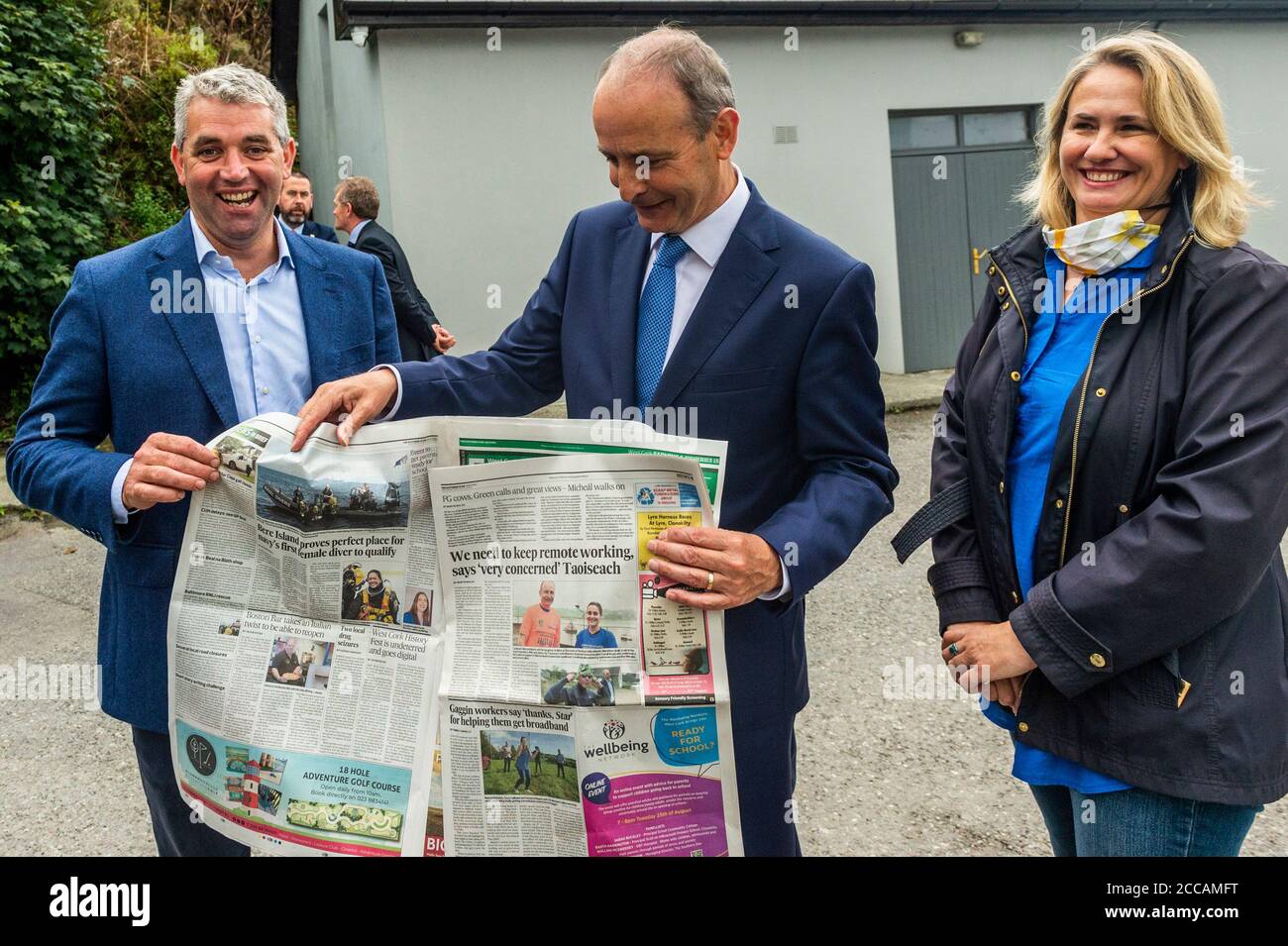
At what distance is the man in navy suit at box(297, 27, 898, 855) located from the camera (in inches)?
72.4

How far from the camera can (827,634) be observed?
5195 millimetres

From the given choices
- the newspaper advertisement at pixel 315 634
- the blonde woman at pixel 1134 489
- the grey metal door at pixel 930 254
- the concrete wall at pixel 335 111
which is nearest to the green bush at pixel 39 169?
the concrete wall at pixel 335 111

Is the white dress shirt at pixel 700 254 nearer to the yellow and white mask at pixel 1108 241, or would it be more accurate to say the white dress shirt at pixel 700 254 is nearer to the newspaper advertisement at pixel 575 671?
the newspaper advertisement at pixel 575 671

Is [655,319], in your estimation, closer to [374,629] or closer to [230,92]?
[374,629]

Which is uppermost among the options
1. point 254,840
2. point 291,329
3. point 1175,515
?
point 291,329

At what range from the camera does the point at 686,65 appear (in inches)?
72.6

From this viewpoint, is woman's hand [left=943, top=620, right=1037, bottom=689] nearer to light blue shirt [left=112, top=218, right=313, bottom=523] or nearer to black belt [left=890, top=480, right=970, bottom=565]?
black belt [left=890, top=480, right=970, bottom=565]

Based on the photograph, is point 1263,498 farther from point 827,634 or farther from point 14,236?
point 14,236

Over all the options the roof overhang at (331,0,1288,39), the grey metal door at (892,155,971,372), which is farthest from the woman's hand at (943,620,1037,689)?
the grey metal door at (892,155,971,372)

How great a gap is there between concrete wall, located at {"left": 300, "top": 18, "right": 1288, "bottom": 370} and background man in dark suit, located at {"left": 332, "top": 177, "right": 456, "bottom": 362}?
2820 mm

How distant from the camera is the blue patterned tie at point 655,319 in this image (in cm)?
202

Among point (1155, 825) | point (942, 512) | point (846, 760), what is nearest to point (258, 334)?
point (942, 512)
